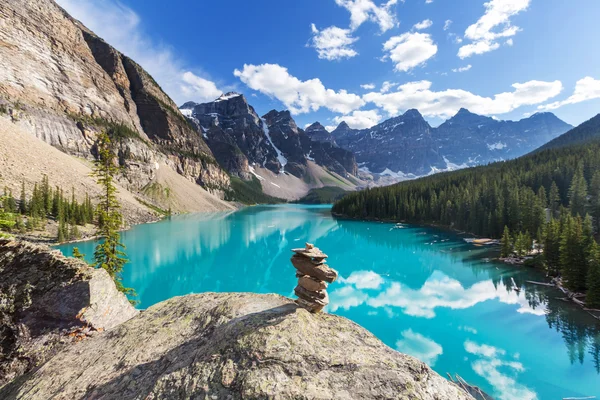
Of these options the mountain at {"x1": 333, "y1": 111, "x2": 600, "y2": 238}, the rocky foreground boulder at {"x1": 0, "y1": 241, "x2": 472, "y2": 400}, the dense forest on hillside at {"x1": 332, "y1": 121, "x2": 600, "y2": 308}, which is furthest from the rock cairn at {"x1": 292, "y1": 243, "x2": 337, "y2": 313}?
the mountain at {"x1": 333, "y1": 111, "x2": 600, "y2": 238}

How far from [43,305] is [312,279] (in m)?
7.58

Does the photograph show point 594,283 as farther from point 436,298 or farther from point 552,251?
point 436,298

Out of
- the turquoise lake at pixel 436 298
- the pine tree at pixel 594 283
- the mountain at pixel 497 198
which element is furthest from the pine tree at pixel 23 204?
the mountain at pixel 497 198

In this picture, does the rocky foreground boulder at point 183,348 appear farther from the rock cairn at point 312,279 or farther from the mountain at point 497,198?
the mountain at point 497,198

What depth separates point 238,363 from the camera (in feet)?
16.0

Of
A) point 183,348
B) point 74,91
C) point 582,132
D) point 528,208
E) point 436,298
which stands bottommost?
point 436,298

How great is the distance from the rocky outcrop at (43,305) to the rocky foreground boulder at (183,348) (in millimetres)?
26

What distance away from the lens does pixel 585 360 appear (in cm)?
1822

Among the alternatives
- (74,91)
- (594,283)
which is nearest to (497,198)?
(594,283)

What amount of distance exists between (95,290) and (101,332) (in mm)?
1266

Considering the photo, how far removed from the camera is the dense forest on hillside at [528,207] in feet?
96.3

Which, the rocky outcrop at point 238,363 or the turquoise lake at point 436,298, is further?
the turquoise lake at point 436,298

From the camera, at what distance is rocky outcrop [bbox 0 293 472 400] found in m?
4.52

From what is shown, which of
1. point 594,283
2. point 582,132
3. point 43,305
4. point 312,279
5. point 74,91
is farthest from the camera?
point 582,132
